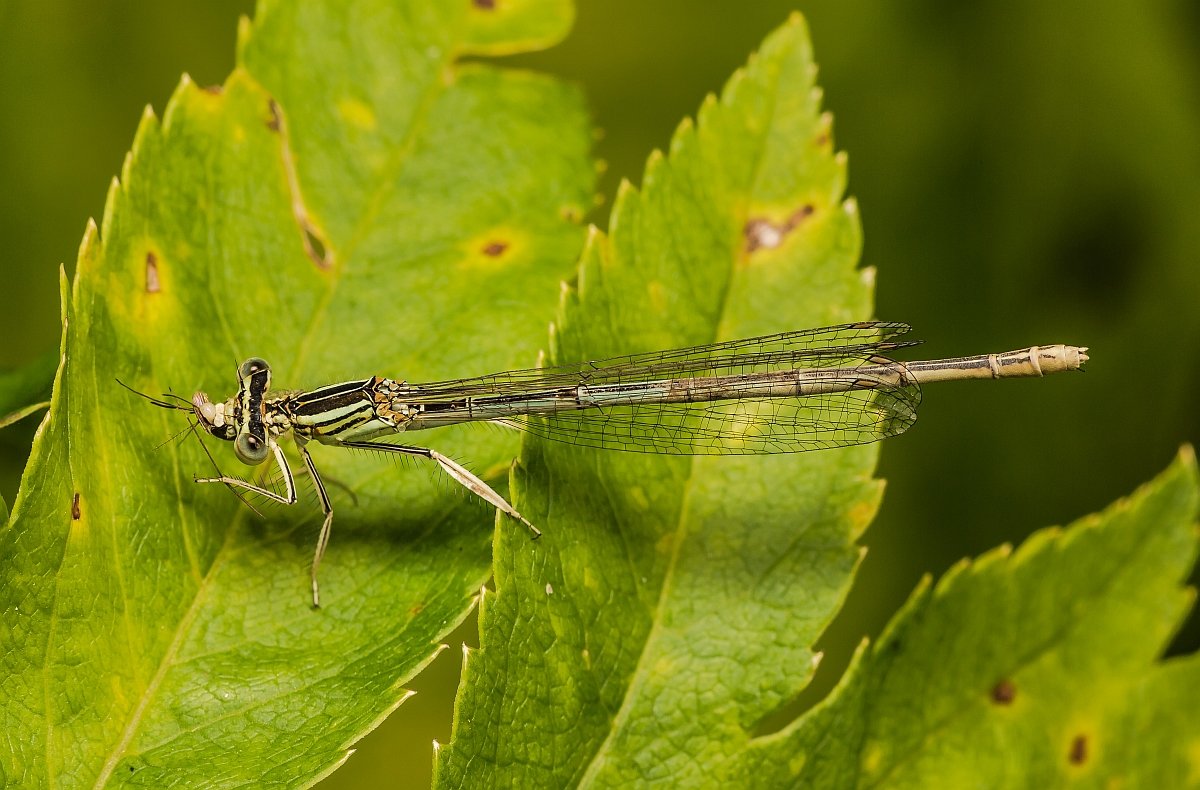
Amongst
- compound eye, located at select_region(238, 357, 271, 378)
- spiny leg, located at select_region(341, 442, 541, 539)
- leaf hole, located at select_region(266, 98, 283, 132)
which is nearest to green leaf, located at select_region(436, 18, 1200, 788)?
spiny leg, located at select_region(341, 442, 541, 539)

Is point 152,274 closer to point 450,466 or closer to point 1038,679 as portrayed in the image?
point 450,466

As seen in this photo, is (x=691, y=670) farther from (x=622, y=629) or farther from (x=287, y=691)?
(x=287, y=691)

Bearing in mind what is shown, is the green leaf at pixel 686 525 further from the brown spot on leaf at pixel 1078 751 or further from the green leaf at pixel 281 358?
the brown spot on leaf at pixel 1078 751

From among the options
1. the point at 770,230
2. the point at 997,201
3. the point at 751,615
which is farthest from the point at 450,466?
the point at 997,201

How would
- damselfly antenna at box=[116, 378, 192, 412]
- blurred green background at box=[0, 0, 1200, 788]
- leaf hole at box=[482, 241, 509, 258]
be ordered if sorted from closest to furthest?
damselfly antenna at box=[116, 378, 192, 412] → leaf hole at box=[482, 241, 509, 258] → blurred green background at box=[0, 0, 1200, 788]

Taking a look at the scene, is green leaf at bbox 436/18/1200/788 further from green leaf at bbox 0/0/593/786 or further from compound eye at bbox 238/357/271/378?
compound eye at bbox 238/357/271/378

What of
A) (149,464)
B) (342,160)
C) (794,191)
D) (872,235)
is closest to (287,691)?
(149,464)
